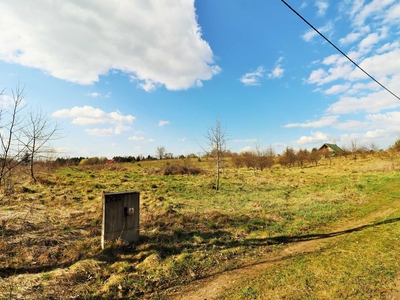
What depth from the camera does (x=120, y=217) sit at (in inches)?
256

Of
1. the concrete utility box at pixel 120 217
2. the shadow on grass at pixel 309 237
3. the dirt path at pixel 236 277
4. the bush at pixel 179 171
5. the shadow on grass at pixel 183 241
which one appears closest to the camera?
the dirt path at pixel 236 277

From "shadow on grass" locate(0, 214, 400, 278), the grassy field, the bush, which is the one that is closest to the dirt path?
the grassy field

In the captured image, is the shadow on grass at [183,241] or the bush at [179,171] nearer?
the shadow on grass at [183,241]

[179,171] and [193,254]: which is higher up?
[179,171]

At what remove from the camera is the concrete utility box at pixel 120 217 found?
6195 millimetres

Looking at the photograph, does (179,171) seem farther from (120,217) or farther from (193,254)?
(193,254)

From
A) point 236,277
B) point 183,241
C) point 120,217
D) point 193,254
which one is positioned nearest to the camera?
point 236,277

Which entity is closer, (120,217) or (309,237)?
(120,217)

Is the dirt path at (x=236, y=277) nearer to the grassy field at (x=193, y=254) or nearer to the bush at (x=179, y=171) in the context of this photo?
the grassy field at (x=193, y=254)

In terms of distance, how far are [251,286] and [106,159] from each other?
6563cm

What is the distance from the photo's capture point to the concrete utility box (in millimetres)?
6195

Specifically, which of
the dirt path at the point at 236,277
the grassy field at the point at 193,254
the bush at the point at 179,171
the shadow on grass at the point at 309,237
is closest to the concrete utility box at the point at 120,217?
the grassy field at the point at 193,254

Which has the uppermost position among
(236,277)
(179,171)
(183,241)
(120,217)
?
(179,171)

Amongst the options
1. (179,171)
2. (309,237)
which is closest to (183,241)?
(309,237)
